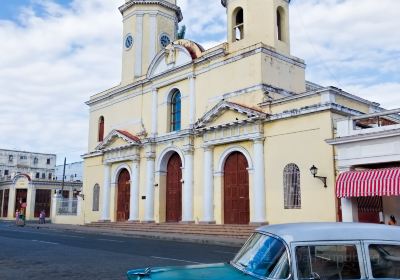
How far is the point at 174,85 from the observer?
88.5 feet

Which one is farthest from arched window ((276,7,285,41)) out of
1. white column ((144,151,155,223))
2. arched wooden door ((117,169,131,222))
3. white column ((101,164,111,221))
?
white column ((101,164,111,221))

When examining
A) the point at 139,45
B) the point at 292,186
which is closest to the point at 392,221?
the point at 292,186

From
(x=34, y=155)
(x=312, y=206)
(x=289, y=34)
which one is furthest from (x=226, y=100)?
(x=34, y=155)

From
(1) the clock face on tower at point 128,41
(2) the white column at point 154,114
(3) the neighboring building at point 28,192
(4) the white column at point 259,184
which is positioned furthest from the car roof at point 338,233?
(3) the neighboring building at point 28,192

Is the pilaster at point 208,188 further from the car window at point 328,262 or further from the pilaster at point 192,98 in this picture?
the car window at point 328,262

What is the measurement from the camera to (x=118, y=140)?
29.9 m

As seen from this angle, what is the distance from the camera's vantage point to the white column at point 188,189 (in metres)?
23.9

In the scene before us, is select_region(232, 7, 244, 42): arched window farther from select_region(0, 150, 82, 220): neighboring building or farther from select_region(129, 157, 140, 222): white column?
select_region(0, 150, 82, 220): neighboring building

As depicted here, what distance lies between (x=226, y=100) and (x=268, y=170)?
14.1ft

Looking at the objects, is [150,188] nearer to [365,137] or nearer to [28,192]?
[365,137]

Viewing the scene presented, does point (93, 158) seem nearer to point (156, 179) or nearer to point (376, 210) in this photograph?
point (156, 179)

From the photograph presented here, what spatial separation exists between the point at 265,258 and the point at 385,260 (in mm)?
1086

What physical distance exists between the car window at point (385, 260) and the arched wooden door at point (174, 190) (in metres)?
22.0

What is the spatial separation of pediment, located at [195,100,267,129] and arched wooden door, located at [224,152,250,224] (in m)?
1.83
